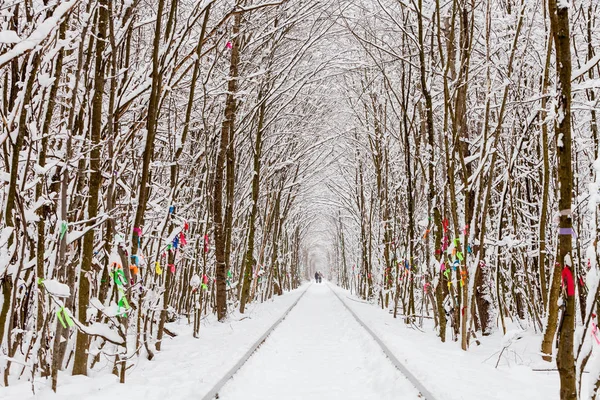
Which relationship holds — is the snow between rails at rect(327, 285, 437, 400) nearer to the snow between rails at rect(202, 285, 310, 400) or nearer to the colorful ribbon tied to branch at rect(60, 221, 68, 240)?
the snow between rails at rect(202, 285, 310, 400)

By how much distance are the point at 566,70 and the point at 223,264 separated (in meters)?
9.85

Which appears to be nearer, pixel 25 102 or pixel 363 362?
pixel 25 102

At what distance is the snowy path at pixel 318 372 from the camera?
5.06m

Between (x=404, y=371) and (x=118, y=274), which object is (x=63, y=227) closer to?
(x=118, y=274)

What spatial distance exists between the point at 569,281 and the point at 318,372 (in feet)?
13.1

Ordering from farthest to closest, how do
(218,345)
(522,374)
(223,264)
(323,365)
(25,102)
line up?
(223,264) → (218,345) → (323,365) → (522,374) → (25,102)

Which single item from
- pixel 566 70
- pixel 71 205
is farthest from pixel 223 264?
pixel 566 70

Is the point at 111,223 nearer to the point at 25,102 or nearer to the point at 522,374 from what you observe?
the point at 25,102

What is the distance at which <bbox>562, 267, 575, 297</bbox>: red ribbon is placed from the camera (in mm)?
3086

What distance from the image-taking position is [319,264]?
14275cm

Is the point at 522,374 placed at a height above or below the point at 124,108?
below

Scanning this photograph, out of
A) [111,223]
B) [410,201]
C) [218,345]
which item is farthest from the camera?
[410,201]

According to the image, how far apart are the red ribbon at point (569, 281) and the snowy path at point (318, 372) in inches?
80.6

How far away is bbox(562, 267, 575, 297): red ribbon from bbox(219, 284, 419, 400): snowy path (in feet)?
6.71
